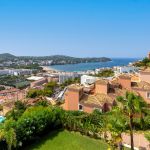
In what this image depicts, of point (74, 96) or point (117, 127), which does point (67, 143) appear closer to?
point (117, 127)

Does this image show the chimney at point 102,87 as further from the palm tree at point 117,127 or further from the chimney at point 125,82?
the palm tree at point 117,127

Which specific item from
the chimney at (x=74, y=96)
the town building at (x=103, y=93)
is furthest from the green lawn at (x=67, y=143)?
the chimney at (x=74, y=96)

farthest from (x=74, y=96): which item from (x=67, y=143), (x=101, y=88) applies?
(x=67, y=143)

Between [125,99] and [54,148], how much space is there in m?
5.53

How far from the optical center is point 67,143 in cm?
1783

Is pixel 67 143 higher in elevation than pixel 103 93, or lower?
lower

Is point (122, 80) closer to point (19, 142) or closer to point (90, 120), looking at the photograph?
point (90, 120)

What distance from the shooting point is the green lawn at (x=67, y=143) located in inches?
682

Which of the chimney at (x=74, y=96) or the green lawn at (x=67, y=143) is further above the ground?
the chimney at (x=74, y=96)

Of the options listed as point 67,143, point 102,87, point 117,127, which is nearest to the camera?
point 117,127

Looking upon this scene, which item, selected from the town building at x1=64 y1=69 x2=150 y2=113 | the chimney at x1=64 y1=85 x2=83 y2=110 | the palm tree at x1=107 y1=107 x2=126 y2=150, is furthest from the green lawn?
the chimney at x1=64 y1=85 x2=83 y2=110

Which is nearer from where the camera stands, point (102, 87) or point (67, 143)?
point (67, 143)

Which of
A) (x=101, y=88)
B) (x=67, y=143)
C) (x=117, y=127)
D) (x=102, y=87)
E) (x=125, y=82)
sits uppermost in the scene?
(x=125, y=82)

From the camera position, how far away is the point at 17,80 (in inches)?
5886
